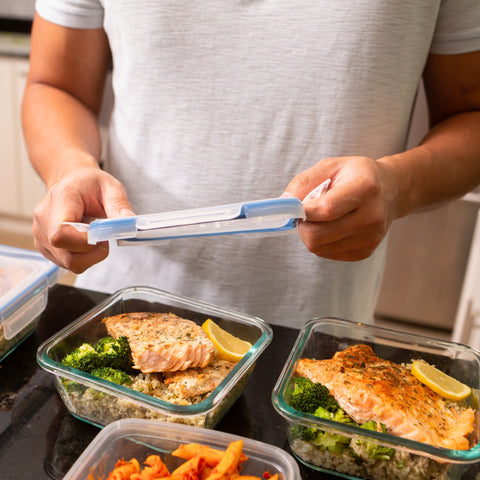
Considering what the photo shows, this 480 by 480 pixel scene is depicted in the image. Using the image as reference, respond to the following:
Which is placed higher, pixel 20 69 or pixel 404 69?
pixel 404 69

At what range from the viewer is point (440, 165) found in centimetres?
117

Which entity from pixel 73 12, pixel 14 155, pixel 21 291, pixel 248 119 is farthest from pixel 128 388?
pixel 14 155

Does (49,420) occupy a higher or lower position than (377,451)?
lower

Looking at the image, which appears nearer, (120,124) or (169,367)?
(169,367)

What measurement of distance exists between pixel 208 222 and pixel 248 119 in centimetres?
53

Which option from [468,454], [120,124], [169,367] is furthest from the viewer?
[120,124]

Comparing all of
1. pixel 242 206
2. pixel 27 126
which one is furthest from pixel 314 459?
pixel 27 126

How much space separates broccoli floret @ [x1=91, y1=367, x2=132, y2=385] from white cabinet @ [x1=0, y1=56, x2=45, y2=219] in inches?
114

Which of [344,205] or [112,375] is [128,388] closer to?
[112,375]

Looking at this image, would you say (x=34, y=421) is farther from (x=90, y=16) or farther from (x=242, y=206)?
(x=90, y=16)

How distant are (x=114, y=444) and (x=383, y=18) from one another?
0.94m

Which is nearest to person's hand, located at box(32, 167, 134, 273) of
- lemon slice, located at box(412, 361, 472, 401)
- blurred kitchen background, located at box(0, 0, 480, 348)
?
lemon slice, located at box(412, 361, 472, 401)

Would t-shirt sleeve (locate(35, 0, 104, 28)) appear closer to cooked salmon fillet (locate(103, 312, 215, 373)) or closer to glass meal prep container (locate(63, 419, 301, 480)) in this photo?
cooked salmon fillet (locate(103, 312, 215, 373))

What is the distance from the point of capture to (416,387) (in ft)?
2.76
